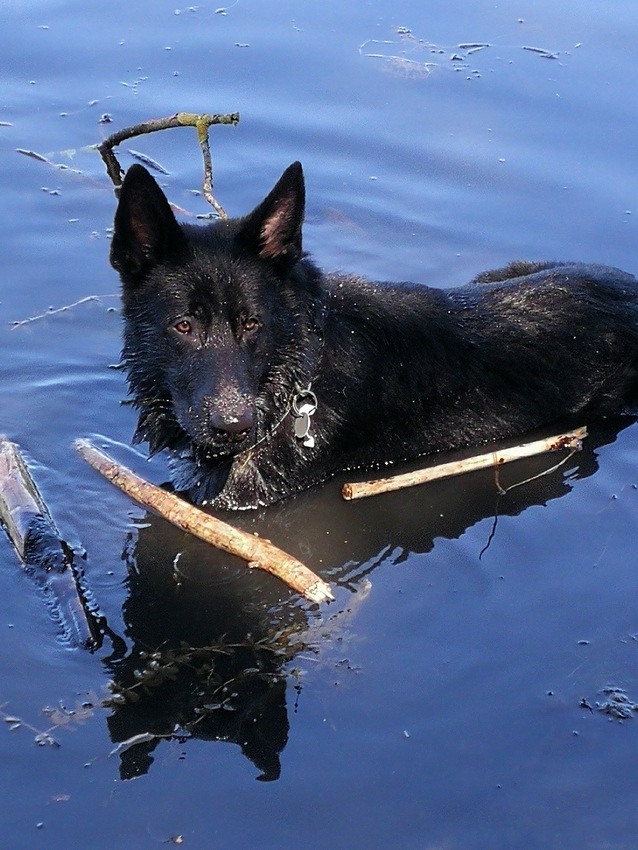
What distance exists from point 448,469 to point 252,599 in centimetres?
141

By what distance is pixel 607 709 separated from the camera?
5164 millimetres

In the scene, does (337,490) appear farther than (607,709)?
Yes

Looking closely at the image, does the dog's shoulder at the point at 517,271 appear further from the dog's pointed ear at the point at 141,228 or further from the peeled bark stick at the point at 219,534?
the peeled bark stick at the point at 219,534

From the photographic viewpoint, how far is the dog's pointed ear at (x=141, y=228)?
5.63 m

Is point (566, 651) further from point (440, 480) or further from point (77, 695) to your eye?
point (77, 695)

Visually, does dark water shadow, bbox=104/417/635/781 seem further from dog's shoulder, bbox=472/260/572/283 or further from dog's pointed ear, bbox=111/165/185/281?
dog's pointed ear, bbox=111/165/185/281

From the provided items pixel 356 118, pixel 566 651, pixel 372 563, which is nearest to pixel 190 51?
pixel 356 118

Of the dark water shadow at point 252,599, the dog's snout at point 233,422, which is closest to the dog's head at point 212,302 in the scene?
the dog's snout at point 233,422

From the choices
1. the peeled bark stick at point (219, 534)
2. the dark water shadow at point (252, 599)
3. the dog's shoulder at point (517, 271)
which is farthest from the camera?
the dog's shoulder at point (517, 271)

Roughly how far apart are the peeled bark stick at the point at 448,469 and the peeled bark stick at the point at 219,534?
934 mm

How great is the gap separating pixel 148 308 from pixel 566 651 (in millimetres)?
2637

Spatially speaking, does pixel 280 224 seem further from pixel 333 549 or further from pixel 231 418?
pixel 333 549

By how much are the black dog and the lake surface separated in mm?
301

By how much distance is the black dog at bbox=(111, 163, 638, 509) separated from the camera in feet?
19.3
